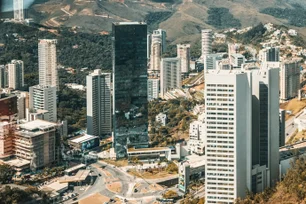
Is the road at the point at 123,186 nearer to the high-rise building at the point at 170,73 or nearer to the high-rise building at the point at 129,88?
the high-rise building at the point at 129,88

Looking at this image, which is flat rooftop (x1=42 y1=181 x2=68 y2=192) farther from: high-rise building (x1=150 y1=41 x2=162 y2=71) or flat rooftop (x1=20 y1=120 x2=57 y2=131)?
high-rise building (x1=150 y1=41 x2=162 y2=71)

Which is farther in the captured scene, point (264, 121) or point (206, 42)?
point (206, 42)

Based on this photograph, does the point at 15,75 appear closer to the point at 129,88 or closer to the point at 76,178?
the point at 129,88

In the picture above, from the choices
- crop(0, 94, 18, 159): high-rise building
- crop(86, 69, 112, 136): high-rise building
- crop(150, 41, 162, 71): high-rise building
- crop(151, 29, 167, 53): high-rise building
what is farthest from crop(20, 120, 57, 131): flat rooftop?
crop(151, 29, 167, 53): high-rise building

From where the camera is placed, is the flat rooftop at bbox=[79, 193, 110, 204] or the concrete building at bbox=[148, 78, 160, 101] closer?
the flat rooftop at bbox=[79, 193, 110, 204]

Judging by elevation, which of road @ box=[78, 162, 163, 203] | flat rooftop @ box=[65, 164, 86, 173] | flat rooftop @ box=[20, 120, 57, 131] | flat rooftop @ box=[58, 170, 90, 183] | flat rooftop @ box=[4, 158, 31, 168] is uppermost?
flat rooftop @ box=[20, 120, 57, 131]

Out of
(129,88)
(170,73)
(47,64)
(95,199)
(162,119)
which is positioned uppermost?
(47,64)

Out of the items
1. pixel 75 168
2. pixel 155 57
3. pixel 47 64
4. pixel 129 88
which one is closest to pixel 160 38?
pixel 155 57
